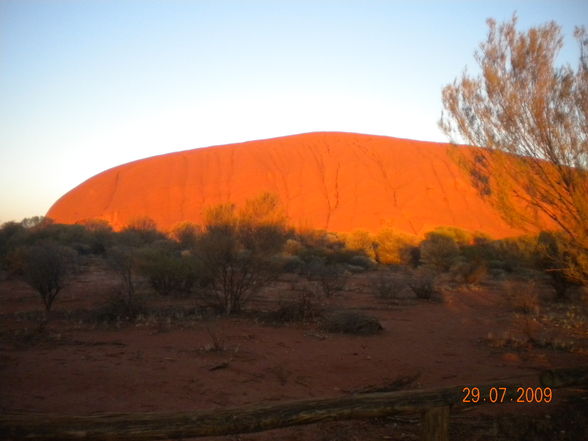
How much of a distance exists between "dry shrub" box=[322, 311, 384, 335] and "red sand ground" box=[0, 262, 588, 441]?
335 millimetres

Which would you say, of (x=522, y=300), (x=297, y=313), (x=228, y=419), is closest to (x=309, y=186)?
(x=522, y=300)

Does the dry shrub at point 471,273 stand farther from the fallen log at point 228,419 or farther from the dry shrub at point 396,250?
the fallen log at point 228,419

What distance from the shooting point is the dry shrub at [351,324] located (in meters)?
10.2

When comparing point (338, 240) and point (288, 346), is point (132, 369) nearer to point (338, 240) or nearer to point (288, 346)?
point (288, 346)

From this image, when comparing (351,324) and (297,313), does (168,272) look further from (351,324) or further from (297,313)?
(351,324)

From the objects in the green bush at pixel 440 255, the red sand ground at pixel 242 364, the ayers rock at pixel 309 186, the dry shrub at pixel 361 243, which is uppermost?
the ayers rock at pixel 309 186

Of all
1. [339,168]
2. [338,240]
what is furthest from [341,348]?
[339,168]

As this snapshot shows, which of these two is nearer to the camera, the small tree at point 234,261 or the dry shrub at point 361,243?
the small tree at point 234,261

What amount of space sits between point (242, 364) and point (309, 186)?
45.6m

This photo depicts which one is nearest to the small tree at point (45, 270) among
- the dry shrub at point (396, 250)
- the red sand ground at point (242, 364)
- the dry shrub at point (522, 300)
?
the red sand ground at point (242, 364)

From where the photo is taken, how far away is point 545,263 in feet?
51.3

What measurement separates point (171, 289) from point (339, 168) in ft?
140

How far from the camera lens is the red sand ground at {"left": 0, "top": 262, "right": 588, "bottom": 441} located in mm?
5617

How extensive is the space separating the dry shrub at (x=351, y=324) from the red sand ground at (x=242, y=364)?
33 centimetres
